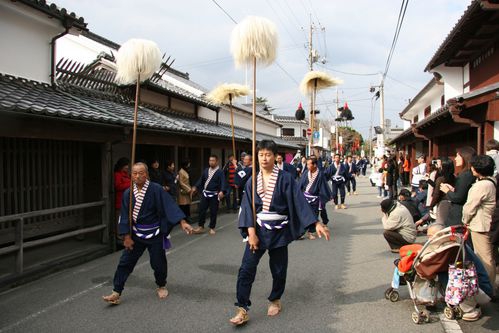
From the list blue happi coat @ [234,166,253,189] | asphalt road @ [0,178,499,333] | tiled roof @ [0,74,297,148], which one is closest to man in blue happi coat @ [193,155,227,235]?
blue happi coat @ [234,166,253,189]

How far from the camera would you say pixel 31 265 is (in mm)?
5879

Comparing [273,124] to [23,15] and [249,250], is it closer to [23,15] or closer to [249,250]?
[23,15]

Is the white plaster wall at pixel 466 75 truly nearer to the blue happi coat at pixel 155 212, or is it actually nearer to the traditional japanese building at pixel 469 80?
the traditional japanese building at pixel 469 80

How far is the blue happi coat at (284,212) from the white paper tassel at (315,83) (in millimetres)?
7027

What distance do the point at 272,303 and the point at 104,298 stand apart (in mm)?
1945

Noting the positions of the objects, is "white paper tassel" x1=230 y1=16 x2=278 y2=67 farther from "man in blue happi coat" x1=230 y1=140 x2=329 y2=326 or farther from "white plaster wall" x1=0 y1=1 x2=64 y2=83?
"white plaster wall" x1=0 y1=1 x2=64 y2=83

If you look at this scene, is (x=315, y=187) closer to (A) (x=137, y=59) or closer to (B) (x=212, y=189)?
(B) (x=212, y=189)

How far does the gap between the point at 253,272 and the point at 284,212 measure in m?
0.71

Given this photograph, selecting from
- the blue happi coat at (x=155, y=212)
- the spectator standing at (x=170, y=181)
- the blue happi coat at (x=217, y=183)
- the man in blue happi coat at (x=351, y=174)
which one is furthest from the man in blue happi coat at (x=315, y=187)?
the man in blue happi coat at (x=351, y=174)

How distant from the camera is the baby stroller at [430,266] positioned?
3.92 meters

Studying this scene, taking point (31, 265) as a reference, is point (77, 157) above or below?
above

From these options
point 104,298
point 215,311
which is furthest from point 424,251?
point 104,298

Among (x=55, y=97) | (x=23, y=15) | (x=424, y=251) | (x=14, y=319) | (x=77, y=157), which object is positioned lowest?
(x=14, y=319)

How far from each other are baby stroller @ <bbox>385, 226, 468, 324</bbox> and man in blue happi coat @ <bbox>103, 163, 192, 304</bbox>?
8.26 ft
